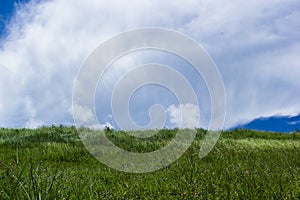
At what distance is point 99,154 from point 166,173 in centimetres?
643

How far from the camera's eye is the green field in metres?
5.33

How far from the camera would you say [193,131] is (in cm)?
2066

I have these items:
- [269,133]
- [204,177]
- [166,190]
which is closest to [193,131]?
[269,133]

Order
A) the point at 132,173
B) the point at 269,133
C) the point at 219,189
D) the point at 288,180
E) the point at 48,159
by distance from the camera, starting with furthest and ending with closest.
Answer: the point at 269,133 < the point at 48,159 < the point at 132,173 < the point at 288,180 < the point at 219,189

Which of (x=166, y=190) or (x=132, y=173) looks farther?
(x=132, y=173)

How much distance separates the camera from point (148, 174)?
31.4 feet

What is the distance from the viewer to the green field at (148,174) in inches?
210

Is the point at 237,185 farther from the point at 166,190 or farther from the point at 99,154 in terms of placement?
the point at 99,154

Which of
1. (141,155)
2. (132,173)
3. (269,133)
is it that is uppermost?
(269,133)

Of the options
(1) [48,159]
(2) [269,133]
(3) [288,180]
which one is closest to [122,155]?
(1) [48,159]

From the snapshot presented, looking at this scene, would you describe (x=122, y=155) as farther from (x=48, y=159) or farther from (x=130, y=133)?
(x=130, y=133)

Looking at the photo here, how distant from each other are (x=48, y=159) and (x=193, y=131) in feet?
28.0

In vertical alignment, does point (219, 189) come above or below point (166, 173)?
below

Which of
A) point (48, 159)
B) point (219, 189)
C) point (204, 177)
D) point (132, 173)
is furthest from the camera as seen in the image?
point (48, 159)
